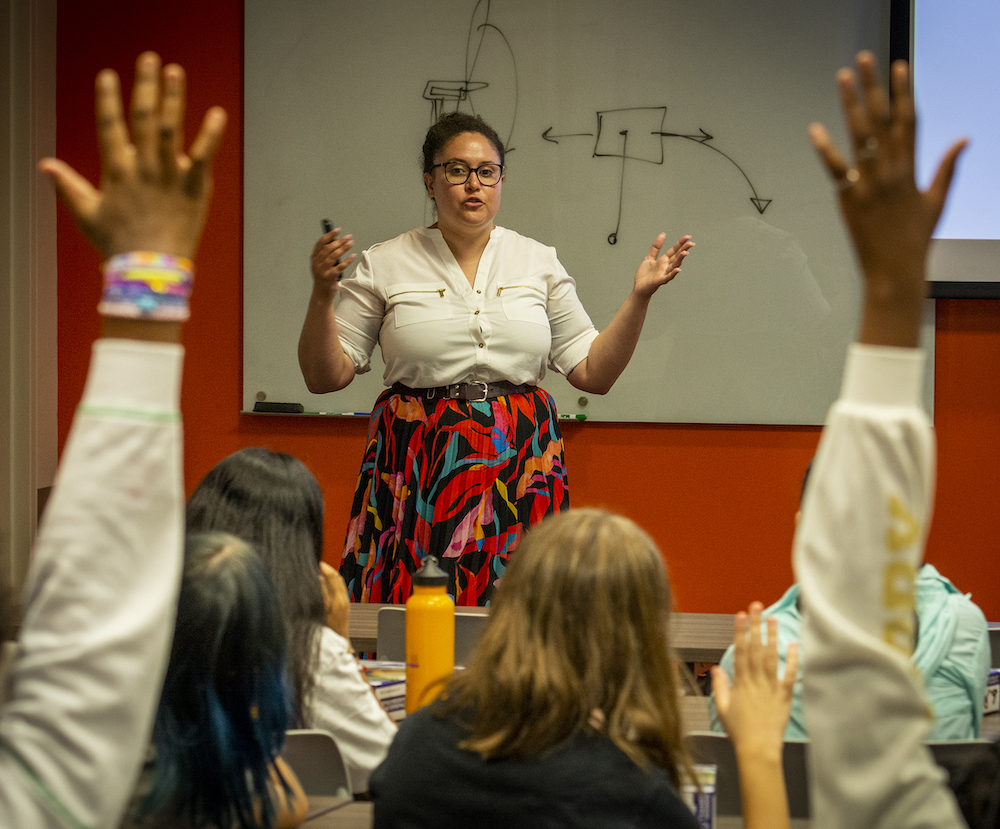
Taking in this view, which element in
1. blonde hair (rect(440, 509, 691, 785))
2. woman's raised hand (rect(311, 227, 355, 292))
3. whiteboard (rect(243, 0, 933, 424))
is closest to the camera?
blonde hair (rect(440, 509, 691, 785))

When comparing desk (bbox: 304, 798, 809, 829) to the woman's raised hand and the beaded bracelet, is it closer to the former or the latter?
the beaded bracelet

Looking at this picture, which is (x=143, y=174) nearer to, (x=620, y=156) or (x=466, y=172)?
(x=466, y=172)

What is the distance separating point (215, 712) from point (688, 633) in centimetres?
123

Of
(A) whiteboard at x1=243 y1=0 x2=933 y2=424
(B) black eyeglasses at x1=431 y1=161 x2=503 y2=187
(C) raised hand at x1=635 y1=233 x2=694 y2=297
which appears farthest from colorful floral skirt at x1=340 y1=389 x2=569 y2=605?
(A) whiteboard at x1=243 y1=0 x2=933 y2=424

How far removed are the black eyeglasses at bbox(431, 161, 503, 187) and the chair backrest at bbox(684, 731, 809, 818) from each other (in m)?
1.56

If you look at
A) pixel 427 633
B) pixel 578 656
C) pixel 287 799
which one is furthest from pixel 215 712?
pixel 427 633

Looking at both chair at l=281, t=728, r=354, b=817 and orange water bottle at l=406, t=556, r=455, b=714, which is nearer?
chair at l=281, t=728, r=354, b=817

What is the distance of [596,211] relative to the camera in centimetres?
346

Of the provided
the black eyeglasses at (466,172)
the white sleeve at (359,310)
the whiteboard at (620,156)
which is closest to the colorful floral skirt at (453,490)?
the white sleeve at (359,310)

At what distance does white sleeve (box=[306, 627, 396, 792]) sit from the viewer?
143 cm

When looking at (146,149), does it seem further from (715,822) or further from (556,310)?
(556,310)

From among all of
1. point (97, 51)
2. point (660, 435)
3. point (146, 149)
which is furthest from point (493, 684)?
point (97, 51)

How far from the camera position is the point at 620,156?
3.43m

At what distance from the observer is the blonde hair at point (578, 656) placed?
3.27ft
